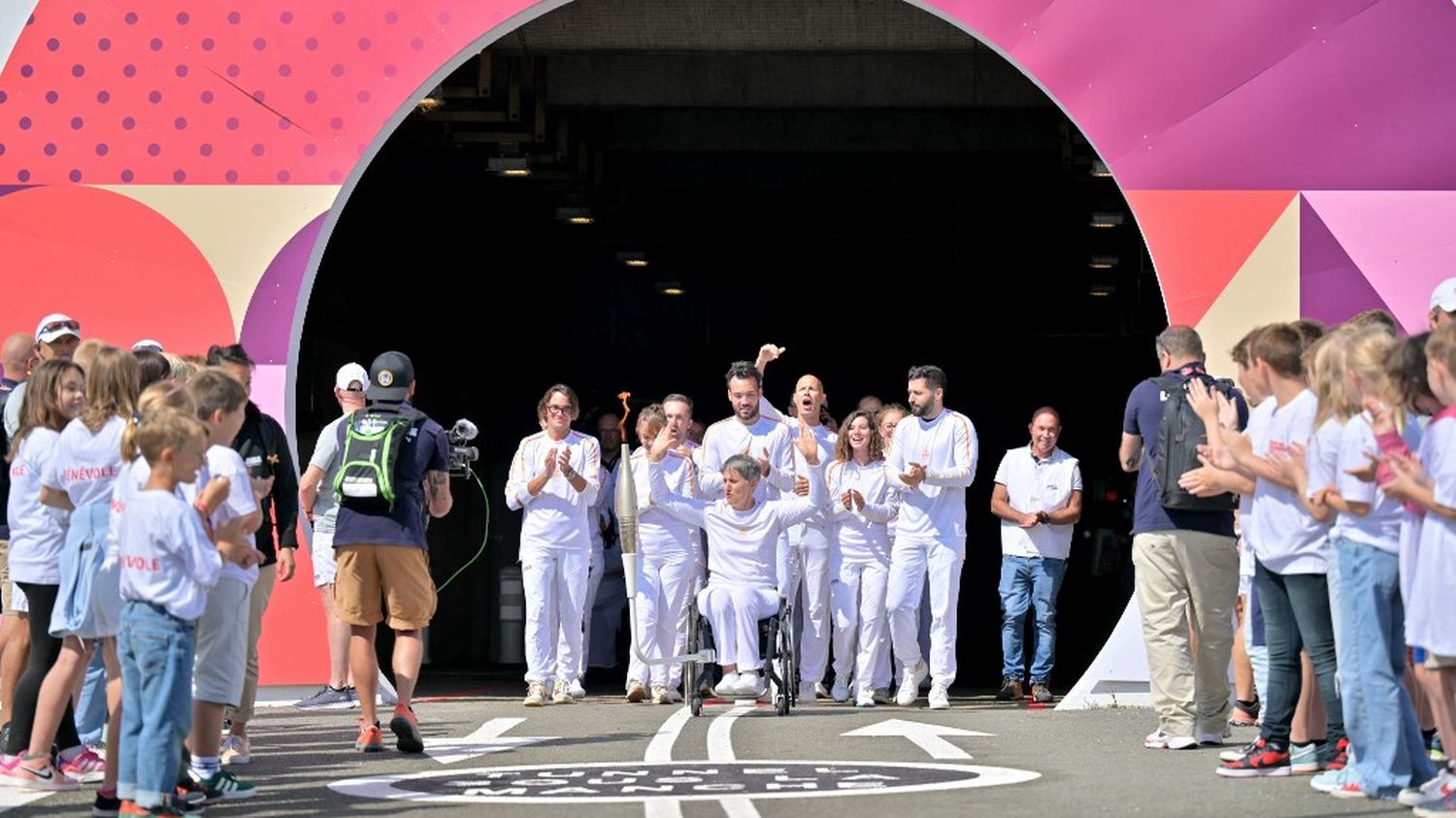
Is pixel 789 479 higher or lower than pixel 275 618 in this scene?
higher

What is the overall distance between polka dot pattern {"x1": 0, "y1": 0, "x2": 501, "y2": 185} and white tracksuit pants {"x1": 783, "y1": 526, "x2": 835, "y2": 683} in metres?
3.79

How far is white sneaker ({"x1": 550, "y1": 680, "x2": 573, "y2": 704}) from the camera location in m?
12.8

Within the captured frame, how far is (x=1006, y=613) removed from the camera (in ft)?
45.2

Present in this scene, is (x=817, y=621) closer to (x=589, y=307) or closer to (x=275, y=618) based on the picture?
(x=275, y=618)

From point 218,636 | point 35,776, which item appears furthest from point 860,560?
point 35,776

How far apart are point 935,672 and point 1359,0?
4.94 metres

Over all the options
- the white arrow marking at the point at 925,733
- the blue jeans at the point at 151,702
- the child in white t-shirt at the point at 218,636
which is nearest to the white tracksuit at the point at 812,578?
the white arrow marking at the point at 925,733

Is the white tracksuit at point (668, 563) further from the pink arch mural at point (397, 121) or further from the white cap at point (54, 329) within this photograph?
the white cap at point (54, 329)

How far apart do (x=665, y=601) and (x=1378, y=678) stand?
645cm

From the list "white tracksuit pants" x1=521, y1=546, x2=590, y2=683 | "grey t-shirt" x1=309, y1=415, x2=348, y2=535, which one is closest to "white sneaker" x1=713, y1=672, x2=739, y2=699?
"white tracksuit pants" x1=521, y1=546, x2=590, y2=683

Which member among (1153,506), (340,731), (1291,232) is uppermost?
(1291,232)

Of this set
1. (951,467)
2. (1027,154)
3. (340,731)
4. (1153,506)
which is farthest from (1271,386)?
(1027,154)

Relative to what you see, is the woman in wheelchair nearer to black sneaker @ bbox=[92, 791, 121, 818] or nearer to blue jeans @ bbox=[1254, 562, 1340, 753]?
blue jeans @ bbox=[1254, 562, 1340, 753]

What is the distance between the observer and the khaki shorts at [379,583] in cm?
936
